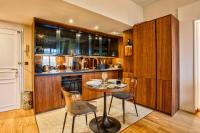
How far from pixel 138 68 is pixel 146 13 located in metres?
2.04

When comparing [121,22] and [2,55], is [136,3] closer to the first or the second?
[121,22]

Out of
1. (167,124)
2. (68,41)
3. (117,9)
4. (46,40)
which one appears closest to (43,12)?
(46,40)

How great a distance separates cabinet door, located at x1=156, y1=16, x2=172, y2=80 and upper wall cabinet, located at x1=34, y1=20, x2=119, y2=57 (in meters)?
2.18

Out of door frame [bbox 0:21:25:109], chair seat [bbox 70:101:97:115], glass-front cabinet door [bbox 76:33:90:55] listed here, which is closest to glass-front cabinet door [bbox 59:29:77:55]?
glass-front cabinet door [bbox 76:33:90:55]

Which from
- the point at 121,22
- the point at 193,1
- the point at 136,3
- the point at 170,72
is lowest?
the point at 170,72

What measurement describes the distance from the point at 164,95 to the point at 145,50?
1266 mm

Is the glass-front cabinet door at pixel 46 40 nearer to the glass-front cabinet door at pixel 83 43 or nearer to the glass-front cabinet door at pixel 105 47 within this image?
the glass-front cabinet door at pixel 83 43

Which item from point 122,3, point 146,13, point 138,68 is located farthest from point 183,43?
point 122,3

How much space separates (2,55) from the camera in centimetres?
331

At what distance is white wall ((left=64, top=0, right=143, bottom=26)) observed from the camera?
2646 mm

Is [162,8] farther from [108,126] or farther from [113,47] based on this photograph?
[108,126]

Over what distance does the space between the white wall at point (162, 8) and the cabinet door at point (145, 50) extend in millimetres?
894

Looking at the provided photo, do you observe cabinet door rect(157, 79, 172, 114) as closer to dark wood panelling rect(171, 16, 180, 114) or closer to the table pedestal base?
dark wood panelling rect(171, 16, 180, 114)

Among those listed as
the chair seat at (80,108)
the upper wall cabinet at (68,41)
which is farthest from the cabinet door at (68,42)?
the chair seat at (80,108)
